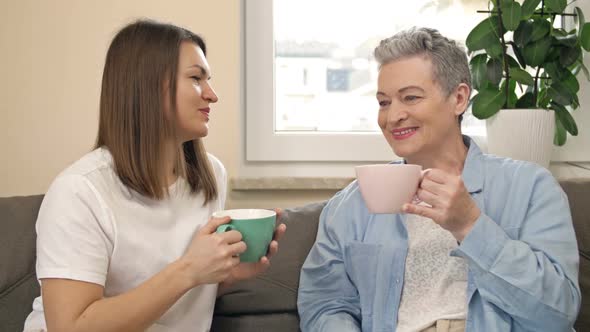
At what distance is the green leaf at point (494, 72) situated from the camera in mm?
1911

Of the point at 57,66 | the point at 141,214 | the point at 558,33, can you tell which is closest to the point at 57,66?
the point at 57,66

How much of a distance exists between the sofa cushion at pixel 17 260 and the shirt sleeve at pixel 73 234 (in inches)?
17.3

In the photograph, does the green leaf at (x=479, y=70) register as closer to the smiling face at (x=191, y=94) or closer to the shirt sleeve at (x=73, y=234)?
the smiling face at (x=191, y=94)

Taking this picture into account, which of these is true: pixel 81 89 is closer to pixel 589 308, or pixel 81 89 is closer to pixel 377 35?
pixel 377 35

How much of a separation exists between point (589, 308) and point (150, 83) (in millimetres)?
1298

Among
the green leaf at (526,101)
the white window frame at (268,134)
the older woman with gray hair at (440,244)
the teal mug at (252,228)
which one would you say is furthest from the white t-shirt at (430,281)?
the green leaf at (526,101)

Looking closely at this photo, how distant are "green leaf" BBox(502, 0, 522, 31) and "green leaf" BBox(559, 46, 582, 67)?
0.24m

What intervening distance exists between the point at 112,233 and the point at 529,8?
1.49 m

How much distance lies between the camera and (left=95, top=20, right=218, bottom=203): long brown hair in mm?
1181

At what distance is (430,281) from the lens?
1.32 metres

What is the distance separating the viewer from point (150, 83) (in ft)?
3.88

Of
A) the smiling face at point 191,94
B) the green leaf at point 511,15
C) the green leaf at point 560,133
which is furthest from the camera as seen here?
the green leaf at point 560,133

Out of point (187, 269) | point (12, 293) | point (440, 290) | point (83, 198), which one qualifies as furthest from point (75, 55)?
point (440, 290)

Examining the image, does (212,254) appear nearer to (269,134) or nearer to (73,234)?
(73,234)
